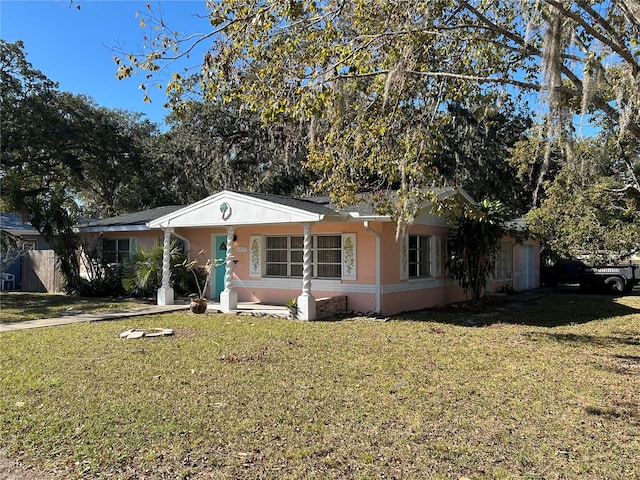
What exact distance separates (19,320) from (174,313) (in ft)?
11.1

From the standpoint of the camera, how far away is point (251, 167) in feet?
77.3

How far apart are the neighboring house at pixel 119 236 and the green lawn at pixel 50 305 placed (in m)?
2.16

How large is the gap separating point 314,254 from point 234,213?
7.93ft

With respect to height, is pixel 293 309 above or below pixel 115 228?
below

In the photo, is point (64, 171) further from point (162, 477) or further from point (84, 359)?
point (162, 477)

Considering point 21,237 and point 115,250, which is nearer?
point 115,250

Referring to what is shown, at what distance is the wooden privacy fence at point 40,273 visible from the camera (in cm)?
1768

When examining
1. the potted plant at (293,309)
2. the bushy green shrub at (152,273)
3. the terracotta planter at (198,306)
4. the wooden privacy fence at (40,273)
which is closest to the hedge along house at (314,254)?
the potted plant at (293,309)

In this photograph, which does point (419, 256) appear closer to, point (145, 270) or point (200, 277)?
point (200, 277)

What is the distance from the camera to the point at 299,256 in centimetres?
1328

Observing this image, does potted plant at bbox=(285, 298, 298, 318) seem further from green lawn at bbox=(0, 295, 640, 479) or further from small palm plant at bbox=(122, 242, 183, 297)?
small palm plant at bbox=(122, 242, 183, 297)

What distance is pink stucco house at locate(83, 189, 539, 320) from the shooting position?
11.6 metres

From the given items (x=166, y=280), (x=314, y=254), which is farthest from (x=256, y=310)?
(x=166, y=280)

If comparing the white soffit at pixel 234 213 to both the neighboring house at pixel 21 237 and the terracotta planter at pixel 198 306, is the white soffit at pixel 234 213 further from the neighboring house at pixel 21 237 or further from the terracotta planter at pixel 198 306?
the neighboring house at pixel 21 237
